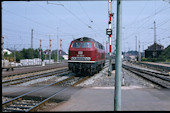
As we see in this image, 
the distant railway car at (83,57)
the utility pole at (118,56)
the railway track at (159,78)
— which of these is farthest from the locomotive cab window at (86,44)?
the utility pole at (118,56)

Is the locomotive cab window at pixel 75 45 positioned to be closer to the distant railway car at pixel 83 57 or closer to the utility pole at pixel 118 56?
the distant railway car at pixel 83 57

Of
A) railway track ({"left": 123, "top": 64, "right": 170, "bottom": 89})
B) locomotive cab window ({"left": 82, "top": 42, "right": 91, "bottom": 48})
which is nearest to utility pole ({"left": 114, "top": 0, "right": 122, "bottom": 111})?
railway track ({"left": 123, "top": 64, "right": 170, "bottom": 89})

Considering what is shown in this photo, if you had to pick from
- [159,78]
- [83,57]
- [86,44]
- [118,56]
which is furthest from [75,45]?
[118,56]

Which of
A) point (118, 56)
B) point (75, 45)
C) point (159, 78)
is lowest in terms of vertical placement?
point (159, 78)

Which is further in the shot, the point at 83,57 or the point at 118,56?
the point at 83,57

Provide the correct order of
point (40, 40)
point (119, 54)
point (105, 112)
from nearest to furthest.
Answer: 1. point (119, 54)
2. point (105, 112)
3. point (40, 40)

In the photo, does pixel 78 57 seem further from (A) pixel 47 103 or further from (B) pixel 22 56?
(B) pixel 22 56

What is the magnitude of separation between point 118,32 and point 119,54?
645mm

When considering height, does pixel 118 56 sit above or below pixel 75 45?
below

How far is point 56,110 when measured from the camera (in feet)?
24.5

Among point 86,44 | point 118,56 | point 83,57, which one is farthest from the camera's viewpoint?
point 86,44

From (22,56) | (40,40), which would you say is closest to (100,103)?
(40,40)

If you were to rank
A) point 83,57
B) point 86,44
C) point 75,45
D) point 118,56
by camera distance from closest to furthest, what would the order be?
point 118,56 < point 83,57 < point 86,44 < point 75,45

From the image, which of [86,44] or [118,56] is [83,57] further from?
[118,56]
